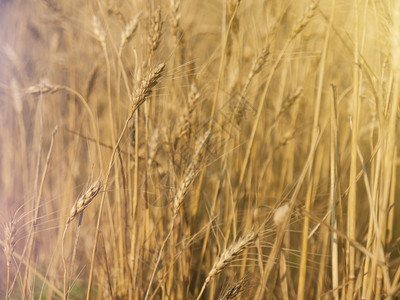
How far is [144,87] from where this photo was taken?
57cm

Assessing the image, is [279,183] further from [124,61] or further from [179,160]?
[124,61]

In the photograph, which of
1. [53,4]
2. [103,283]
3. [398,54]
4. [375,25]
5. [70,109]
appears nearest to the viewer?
[398,54]

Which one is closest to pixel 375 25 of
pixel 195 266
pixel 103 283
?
pixel 195 266

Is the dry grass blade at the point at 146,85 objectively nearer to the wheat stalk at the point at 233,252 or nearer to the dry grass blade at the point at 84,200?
the dry grass blade at the point at 84,200

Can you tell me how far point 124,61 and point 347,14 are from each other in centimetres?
59

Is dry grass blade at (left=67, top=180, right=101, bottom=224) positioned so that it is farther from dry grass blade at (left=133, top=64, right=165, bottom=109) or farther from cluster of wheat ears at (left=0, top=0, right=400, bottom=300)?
dry grass blade at (left=133, top=64, right=165, bottom=109)

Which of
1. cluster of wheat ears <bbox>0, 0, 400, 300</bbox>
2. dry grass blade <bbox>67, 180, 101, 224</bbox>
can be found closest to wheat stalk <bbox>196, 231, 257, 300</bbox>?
cluster of wheat ears <bbox>0, 0, 400, 300</bbox>

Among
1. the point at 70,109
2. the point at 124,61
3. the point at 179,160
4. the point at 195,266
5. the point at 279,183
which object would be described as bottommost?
the point at 195,266

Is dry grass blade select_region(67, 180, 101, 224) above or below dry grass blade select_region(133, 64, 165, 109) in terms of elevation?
below

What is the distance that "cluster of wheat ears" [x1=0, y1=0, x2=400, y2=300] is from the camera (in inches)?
23.6

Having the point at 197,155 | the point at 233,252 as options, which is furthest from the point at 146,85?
the point at 233,252

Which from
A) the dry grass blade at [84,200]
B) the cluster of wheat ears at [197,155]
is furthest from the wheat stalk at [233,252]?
the dry grass blade at [84,200]

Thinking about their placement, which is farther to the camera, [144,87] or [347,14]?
[347,14]

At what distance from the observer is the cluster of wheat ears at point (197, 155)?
0.60m
